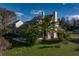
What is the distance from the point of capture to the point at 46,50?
13.3ft

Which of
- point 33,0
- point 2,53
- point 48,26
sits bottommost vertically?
point 2,53

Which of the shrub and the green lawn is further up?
the shrub

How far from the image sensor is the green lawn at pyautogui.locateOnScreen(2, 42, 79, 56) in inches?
159

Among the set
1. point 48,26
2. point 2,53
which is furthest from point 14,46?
point 48,26

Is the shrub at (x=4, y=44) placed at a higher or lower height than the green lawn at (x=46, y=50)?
higher

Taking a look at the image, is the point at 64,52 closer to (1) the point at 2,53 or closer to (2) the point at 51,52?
(2) the point at 51,52

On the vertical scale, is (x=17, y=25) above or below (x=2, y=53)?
above

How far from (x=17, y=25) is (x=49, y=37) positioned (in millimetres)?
350

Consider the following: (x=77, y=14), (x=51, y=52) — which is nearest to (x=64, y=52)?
(x=51, y=52)

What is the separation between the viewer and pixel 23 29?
4.07 metres

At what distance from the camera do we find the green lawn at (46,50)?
403 cm

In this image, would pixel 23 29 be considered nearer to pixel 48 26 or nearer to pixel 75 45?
pixel 48 26

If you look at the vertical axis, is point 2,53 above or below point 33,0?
below

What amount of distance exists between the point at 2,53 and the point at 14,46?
14cm
